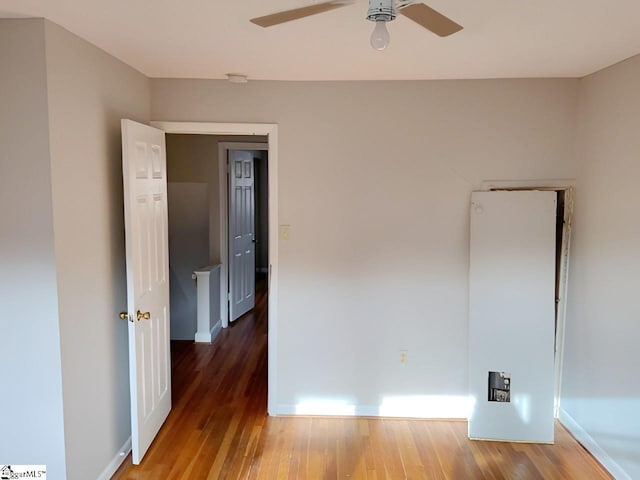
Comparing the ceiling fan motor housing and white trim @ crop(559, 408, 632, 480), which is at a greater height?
the ceiling fan motor housing

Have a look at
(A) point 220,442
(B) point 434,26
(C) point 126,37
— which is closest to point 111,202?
(C) point 126,37

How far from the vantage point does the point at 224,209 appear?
5.52 metres

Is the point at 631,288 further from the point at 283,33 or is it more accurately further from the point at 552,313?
the point at 283,33

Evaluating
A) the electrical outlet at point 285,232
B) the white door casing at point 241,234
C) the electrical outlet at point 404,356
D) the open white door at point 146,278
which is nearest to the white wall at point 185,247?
the white door casing at point 241,234

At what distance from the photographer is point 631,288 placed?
9.07 feet

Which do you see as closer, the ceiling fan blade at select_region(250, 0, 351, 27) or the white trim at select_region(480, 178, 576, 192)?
the ceiling fan blade at select_region(250, 0, 351, 27)

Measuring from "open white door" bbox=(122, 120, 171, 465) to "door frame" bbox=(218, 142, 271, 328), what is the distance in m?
Result: 2.03

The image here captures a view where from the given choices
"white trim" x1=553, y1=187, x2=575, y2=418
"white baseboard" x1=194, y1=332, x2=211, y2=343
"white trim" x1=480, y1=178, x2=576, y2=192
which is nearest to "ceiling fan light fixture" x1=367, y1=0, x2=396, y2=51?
"white trim" x1=480, y1=178, x2=576, y2=192

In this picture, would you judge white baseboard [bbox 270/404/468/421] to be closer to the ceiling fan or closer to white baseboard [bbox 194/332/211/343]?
white baseboard [bbox 194/332/211/343]

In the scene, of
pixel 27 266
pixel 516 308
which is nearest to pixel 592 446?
pixel 516 308

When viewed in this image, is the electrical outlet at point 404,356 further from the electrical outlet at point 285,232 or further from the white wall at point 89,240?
the white wall at point 89,240

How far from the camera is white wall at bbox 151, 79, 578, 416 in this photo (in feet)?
A: 11.2

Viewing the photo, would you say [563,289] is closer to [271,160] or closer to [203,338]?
[271,160]

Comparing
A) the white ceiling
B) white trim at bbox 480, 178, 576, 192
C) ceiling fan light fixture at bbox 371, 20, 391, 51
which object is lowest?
white trim at bbox 480, 178, 576, 192
